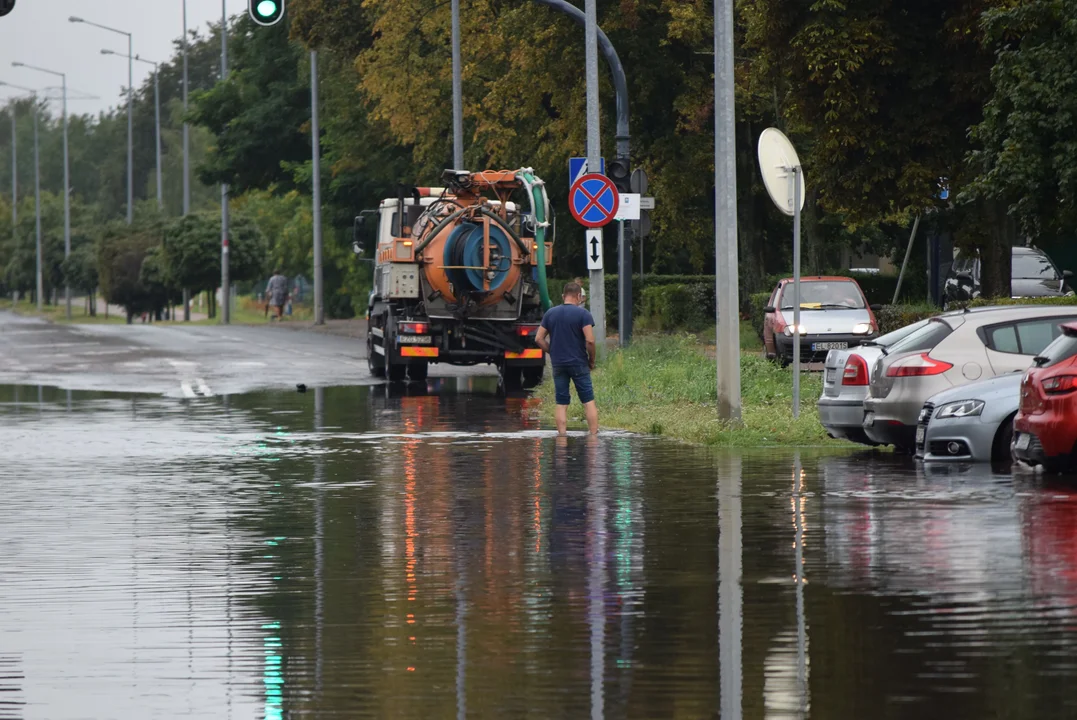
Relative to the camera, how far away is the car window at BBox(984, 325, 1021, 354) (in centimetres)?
1798

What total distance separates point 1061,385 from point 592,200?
12975 mm

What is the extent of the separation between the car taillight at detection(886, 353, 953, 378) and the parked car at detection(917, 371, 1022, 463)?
772 mm

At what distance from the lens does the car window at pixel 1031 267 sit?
42.7 metres

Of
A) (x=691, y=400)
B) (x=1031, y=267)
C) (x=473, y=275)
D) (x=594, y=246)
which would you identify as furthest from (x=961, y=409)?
(x=1031, y=267)

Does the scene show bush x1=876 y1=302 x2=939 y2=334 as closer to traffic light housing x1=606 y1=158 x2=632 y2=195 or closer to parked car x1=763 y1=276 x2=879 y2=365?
parked car x1=763 y1=276 x2=879 y2=365

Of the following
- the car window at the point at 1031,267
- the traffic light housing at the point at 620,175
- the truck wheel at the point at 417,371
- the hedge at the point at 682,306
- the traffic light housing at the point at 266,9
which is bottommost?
the truck wheel at the point at 417,371

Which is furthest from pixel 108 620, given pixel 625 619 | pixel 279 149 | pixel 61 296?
pixel 61 296

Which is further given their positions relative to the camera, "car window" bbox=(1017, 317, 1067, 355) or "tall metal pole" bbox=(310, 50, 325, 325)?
"tall metal pole" bbox=(310, 50, 325, 325)

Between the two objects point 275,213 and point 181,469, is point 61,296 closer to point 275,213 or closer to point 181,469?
point 275,213

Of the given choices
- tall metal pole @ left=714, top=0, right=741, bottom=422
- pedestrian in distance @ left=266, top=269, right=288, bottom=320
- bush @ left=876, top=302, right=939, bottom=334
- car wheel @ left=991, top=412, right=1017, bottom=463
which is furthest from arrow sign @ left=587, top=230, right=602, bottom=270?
pedestrian in distance @ left=266, top=269, right=288, bottom=320

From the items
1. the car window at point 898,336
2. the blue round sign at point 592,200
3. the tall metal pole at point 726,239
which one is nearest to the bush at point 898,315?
the blue round sign at point 592,200

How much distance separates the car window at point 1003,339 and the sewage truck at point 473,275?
562 inches

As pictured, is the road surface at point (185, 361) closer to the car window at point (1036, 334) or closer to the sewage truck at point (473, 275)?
the sewage truck at point (473, 275)

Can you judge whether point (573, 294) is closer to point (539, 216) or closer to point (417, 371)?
point (539, 216)
